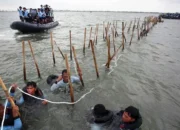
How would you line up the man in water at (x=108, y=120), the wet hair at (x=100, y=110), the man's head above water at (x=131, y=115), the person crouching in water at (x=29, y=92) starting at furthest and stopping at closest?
the person crouching in water at (x=29, y=92) → the wet hair at (x=100, y=110) → the man in water at (x=108, y=120) → the man's head above water at (x=131, y=115)

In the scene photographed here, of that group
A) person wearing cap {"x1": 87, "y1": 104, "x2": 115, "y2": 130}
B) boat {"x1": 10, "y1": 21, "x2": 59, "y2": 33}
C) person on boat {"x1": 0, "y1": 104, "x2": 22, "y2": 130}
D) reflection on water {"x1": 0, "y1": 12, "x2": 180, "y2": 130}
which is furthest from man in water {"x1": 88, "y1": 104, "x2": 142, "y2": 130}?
boat {"x1": 10, "y1": 21, "x2": 59, "y2": 33}

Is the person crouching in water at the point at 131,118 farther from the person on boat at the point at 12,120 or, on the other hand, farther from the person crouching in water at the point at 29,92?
the person crouching in water at the point at 29,92

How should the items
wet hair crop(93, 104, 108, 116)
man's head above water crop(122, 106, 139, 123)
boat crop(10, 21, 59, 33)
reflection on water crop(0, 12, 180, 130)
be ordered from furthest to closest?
boat crop(10, 21, 59, 33)
reflection on water crop(0, 12, 180, 130)
wet hair crop(93, 104, 108, 116)
man's head above water crop(122, 106, 139, 123)

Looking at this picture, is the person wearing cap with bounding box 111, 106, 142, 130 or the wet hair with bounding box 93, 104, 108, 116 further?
the wet hair with bounding box 93, 104, 108, 116

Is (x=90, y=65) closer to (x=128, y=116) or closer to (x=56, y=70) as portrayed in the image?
(x=56, y=70)

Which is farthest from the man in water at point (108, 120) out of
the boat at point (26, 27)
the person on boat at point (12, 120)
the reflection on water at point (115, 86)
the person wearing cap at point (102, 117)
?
the boat at point (26, 27)

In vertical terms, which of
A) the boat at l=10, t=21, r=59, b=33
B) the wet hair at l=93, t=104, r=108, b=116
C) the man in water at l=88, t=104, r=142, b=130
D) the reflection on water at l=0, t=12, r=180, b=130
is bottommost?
the reflection on water at l=0, t=12, r=180, b=130

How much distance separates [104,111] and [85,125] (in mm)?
1200

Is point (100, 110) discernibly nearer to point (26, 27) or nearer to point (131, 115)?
point (131, 115)

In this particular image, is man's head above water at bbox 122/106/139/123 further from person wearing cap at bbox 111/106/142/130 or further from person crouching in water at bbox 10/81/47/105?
person crouching in water at bbox 10/81/47/105

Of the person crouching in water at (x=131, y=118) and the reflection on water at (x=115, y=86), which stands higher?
the person crouching in water at (x=131, y=118)

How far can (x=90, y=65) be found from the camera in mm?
13227

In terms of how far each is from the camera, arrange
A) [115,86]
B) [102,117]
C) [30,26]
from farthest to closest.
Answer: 1. [30,26]
2. [115,86]
3. [102,117]

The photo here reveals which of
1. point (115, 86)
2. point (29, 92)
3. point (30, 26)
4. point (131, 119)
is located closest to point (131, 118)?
point (131, 119)
